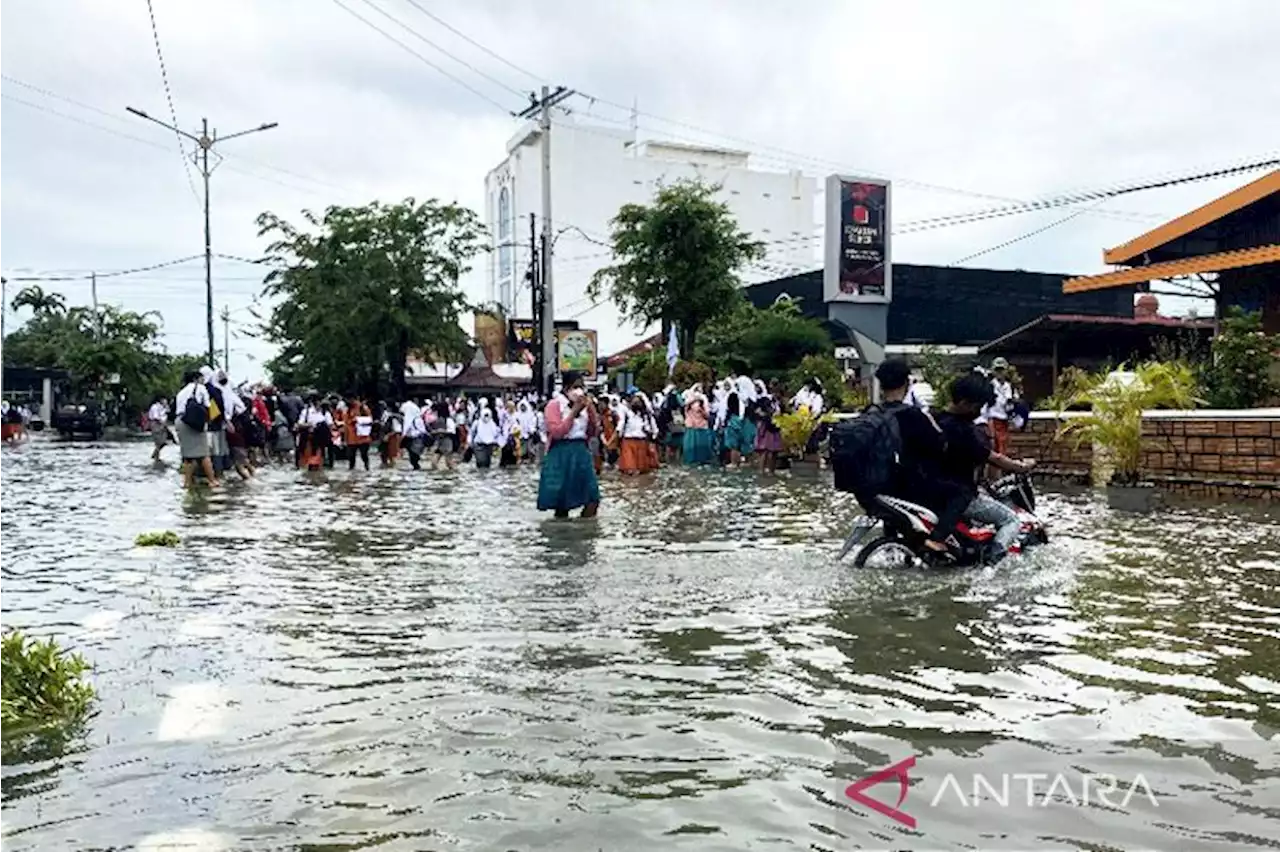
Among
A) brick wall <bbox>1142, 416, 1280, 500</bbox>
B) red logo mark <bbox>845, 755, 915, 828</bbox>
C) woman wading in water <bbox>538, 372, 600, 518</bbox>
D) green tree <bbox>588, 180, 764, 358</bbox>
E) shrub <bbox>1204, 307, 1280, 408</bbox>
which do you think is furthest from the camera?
green tree <bbox>588, 180, 764, 358</bbox>

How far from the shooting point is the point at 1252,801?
4258 mm

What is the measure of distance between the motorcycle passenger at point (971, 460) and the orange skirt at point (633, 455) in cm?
1389

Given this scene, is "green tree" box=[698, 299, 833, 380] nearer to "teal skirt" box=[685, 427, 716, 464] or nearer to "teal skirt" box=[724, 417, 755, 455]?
"teal skirt" box=[685, 427, 716, 464]

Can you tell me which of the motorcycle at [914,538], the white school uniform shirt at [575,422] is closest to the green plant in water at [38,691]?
the motorcycle at [914,538]

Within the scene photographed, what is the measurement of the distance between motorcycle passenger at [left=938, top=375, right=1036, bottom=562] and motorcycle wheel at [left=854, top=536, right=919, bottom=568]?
0.40m

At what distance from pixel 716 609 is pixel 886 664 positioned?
1.81m

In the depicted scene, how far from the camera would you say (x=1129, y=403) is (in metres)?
16.7

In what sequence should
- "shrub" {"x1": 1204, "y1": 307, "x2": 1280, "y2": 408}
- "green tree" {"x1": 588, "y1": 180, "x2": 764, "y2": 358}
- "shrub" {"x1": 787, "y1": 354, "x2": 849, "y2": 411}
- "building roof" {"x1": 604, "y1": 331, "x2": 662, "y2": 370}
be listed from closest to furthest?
"shrub" {"x1": 1204, "y1": 307, "x2": 1280, "y2": 408} < "shrub" {"x1": 787, "y1": 354, "x2": 849, "y2": 411} < "green tree" {"x1": 588, "y1": 180, "x2": 764, "y2": 358} < "building roof" {"x1": 604, "y1": 331, "x2": 662, "y2": 370}

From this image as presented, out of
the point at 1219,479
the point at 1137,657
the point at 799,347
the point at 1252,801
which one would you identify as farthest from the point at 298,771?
the point at 799,347

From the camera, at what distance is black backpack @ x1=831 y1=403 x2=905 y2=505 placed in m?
8.84

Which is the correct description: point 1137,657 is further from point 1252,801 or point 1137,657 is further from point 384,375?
point 384,375

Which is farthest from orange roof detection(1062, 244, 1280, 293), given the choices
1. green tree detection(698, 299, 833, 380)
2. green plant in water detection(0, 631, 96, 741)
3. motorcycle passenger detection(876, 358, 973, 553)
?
green plant in water detection(0, 631, 96, 741)

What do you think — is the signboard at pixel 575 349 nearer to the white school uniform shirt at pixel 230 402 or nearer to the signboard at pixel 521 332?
the signboard at pixel 521 332

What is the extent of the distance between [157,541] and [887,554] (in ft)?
21.8
